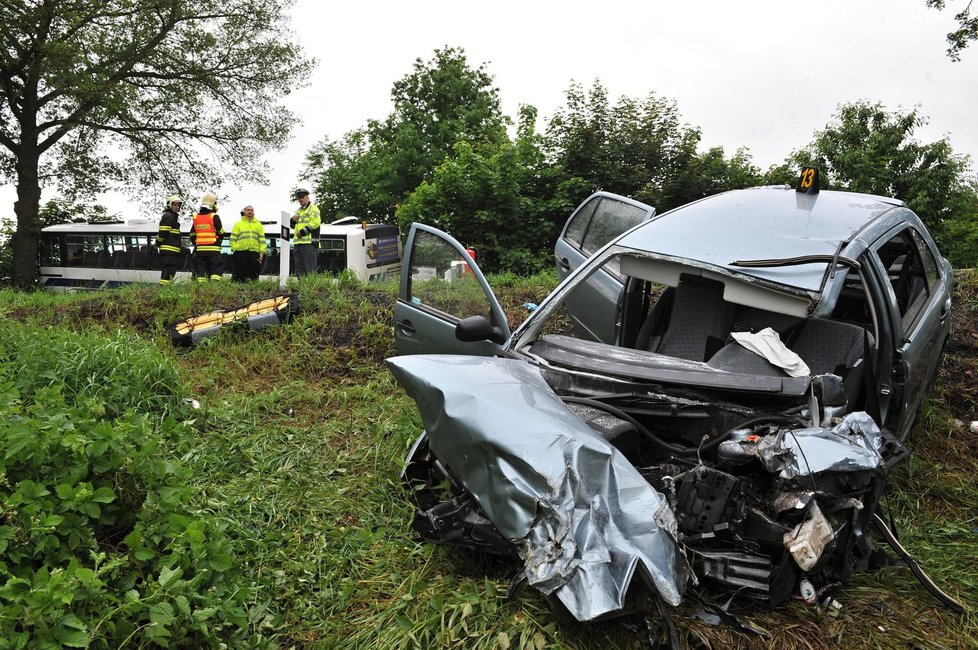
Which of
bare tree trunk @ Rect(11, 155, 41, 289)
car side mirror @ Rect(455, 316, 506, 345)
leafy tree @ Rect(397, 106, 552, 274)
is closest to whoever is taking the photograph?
car side mirror @ Rect(455, 316, 506, 345)

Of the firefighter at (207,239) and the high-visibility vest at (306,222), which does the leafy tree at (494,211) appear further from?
the firefighter at (207,239)

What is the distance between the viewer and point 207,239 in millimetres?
12055

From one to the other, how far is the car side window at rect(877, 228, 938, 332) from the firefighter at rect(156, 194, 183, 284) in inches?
442

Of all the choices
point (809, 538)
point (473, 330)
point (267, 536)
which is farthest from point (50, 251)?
point (809, 538)

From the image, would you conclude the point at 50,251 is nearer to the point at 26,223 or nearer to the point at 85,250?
the point at 85,250

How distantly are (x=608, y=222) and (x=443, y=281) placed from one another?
6.65 ft

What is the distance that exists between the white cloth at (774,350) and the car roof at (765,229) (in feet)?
1.01

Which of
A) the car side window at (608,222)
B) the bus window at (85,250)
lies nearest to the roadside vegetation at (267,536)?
the car side window at (608,222)

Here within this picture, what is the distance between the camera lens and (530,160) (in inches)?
576

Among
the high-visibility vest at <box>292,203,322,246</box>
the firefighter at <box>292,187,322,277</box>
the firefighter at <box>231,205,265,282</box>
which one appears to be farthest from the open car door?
the firefighter at <box>231,205,265,282</box>

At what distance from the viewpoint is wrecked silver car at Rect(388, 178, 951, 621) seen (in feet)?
8.18

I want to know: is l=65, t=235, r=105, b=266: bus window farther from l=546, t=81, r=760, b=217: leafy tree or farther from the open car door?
the open car door

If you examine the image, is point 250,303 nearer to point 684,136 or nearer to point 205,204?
point 205,204

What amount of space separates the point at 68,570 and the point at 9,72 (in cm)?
2001
